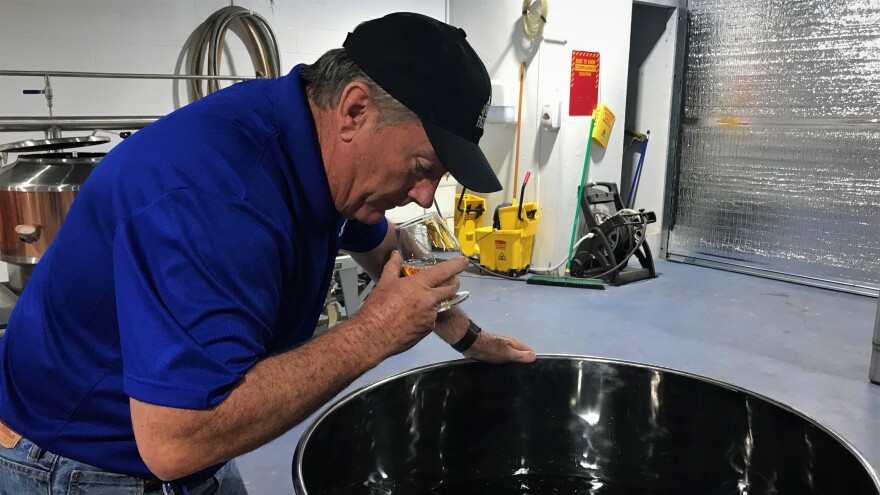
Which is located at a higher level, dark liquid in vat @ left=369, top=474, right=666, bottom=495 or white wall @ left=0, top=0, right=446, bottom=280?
white wall @ left=0, top=0, right=446, bottom=280

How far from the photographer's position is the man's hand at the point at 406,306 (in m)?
0.92

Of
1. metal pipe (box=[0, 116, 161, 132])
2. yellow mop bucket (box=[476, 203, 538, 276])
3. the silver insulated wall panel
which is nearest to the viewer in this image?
metal pipe (box=[0, 116, 161, 132])

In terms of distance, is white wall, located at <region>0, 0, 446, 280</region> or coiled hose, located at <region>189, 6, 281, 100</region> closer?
white wall, located at <region>0, 0, 446, 280</region>

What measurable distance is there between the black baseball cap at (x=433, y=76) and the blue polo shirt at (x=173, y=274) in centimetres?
13

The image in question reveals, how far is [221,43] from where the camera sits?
4.12 meters

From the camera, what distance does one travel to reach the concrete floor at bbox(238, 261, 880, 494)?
261 centimetres

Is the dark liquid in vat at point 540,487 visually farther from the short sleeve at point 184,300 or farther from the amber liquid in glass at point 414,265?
the short sleeve at point 184,300

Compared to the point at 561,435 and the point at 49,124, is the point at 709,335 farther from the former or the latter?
the point at 49,124

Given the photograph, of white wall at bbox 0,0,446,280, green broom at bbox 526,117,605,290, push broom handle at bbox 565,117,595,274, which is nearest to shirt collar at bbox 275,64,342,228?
white wall at bbox 0,0,446,280

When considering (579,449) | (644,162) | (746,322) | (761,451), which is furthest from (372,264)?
(644,162)

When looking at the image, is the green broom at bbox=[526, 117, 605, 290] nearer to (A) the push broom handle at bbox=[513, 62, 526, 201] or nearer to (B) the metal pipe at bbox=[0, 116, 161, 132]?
(A) the push broom handle at bbox=[513, 62, 526, 201]

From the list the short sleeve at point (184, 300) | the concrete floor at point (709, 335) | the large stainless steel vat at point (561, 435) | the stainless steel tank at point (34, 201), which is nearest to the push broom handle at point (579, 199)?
the concrete floor at point (709, 335)

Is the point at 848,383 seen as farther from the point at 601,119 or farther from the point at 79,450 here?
the point at 79,450

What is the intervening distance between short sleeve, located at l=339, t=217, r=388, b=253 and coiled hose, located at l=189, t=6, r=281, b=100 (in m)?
2.77
